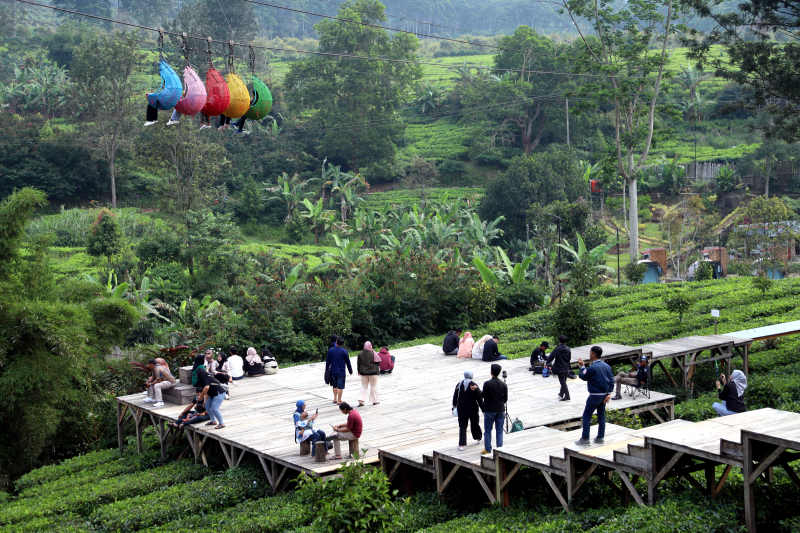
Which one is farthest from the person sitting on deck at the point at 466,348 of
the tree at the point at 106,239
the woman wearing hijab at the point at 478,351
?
the tree at the point at 106,239

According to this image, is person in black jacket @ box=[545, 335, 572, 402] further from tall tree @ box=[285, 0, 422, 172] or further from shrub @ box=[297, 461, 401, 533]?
tall tree @ box=[285, 0, 422, 172]

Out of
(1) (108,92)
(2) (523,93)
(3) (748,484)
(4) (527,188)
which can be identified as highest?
(2) (523,93)

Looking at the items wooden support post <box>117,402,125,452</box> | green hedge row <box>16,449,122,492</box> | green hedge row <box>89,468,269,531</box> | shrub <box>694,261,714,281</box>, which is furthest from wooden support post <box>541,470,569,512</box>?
shrub <box>694,261,714,281</box>

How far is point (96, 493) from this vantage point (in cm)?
1123

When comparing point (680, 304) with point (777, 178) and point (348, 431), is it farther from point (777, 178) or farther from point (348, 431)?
point (777, 178)

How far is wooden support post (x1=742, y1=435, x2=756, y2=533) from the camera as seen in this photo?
22.5 ft

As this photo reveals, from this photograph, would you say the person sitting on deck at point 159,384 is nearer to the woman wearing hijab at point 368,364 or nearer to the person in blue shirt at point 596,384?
the woman wearing hijab at point 368,364

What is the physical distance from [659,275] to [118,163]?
111 ft

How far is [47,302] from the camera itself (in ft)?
47.0

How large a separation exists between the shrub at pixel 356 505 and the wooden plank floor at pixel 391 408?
3.73ft

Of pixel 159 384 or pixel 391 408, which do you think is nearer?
pixel 391 408

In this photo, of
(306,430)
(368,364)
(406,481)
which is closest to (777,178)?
(368,364)

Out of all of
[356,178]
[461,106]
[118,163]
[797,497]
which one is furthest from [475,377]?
[461,106]

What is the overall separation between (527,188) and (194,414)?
107 ft
